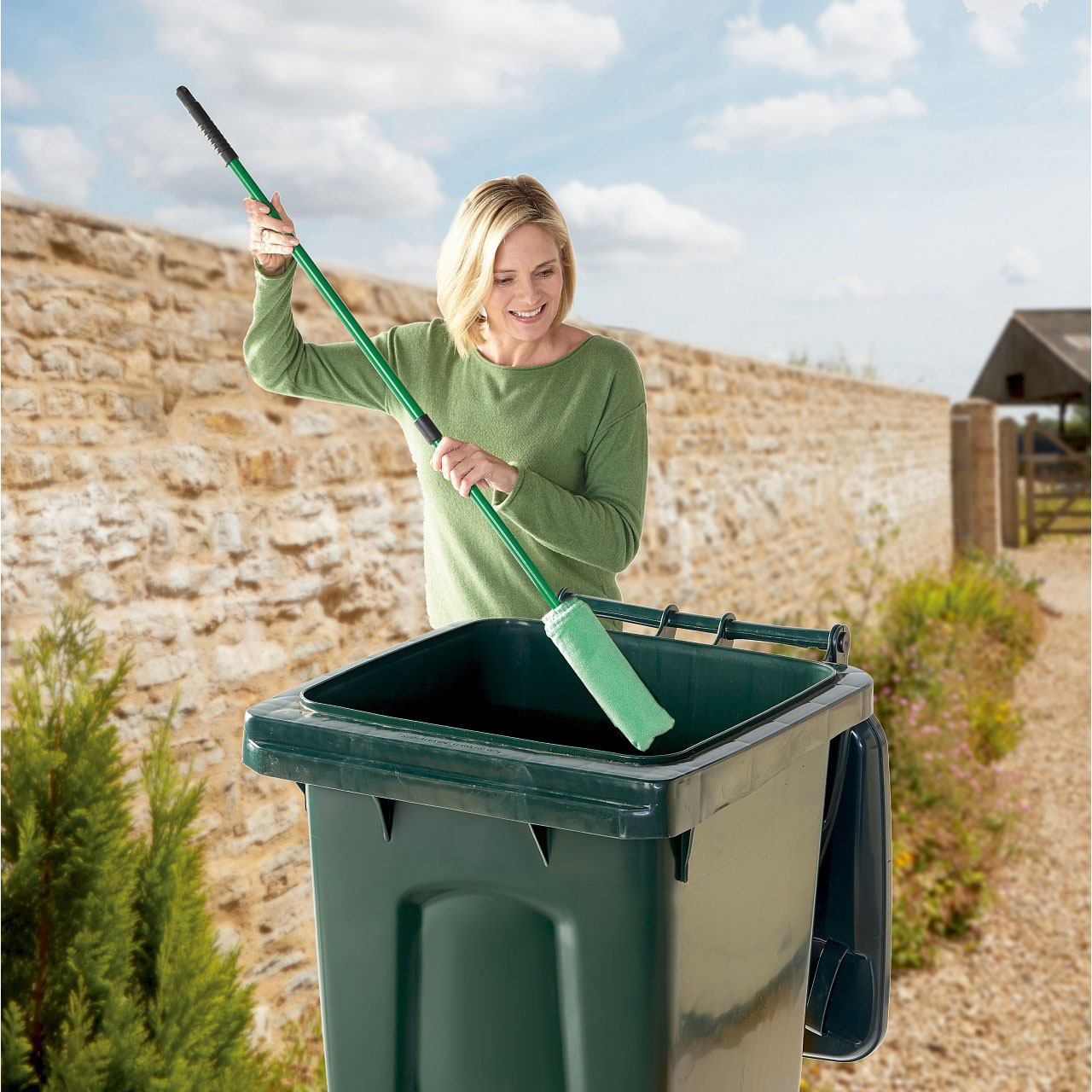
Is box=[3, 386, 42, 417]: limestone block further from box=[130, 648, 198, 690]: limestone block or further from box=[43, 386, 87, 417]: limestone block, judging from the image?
box=[130, 648, 198, 690]: limestone block

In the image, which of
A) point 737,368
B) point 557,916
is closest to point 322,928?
point 557,916

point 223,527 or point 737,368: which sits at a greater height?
point 737,368

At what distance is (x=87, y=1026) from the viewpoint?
1.96 metres

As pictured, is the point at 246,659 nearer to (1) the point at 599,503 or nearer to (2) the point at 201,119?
(1) the point at 599,503

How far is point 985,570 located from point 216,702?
9.94 meters

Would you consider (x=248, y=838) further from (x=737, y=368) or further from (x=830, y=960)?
(x=737, y=368)

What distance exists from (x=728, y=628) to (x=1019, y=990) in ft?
11.9

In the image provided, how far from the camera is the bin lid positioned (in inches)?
46.6

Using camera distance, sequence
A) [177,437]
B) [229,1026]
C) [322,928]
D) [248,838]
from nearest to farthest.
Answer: [322,928] < [229,1026] < [177,437] < [248,838]

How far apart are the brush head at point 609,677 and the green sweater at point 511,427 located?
274mm

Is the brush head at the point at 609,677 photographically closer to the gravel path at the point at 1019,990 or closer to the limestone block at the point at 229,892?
the limestone block at the point at 229,892

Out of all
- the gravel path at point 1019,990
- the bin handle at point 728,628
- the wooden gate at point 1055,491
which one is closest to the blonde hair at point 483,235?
the bin handle at point 728,628

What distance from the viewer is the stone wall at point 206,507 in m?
2.63

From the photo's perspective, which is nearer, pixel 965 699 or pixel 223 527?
pixel 223 527
